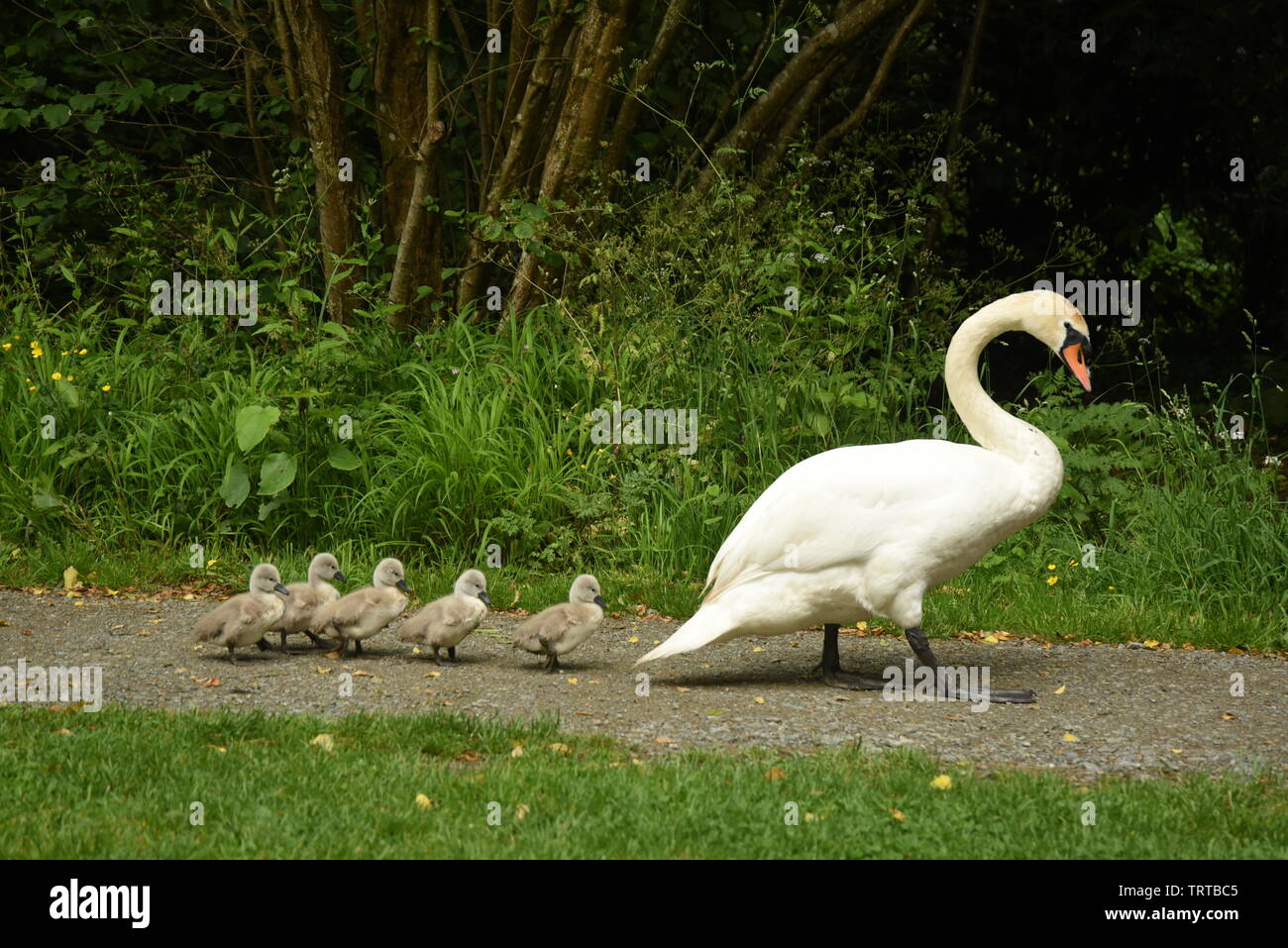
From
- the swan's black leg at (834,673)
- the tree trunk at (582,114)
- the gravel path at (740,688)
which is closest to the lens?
the gravel path at (740,688)

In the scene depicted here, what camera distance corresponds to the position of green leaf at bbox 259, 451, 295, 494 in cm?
843

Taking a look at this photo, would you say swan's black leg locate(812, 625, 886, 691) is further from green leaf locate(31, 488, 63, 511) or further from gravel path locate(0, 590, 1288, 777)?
green leaf locate(31, 488, 63, 511)

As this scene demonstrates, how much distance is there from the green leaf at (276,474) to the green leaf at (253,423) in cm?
16

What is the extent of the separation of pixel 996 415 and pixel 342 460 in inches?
166

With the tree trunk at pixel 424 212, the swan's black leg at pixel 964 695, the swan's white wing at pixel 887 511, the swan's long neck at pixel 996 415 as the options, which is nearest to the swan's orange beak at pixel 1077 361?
the swan's long neck at pixel 996 415

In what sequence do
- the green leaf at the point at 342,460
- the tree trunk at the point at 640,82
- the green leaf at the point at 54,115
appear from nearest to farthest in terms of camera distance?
the green leaf at the point at 342,460, the tree trunk at the point at 640,82, the green leaf at the point at 54,115

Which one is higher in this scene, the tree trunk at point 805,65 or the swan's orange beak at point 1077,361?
the tree trunk at point 805,65

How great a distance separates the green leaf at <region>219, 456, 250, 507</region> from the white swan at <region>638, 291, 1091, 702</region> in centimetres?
365

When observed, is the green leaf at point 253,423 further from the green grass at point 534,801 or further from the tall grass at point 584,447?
the green grass at point 534,801

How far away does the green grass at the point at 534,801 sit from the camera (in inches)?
160

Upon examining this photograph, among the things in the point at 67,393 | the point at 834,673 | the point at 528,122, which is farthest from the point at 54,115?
the point at 834,673

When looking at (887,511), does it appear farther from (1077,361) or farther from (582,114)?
(582,114)

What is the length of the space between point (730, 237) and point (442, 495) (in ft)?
8.75

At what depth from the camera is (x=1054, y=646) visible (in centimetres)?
719
